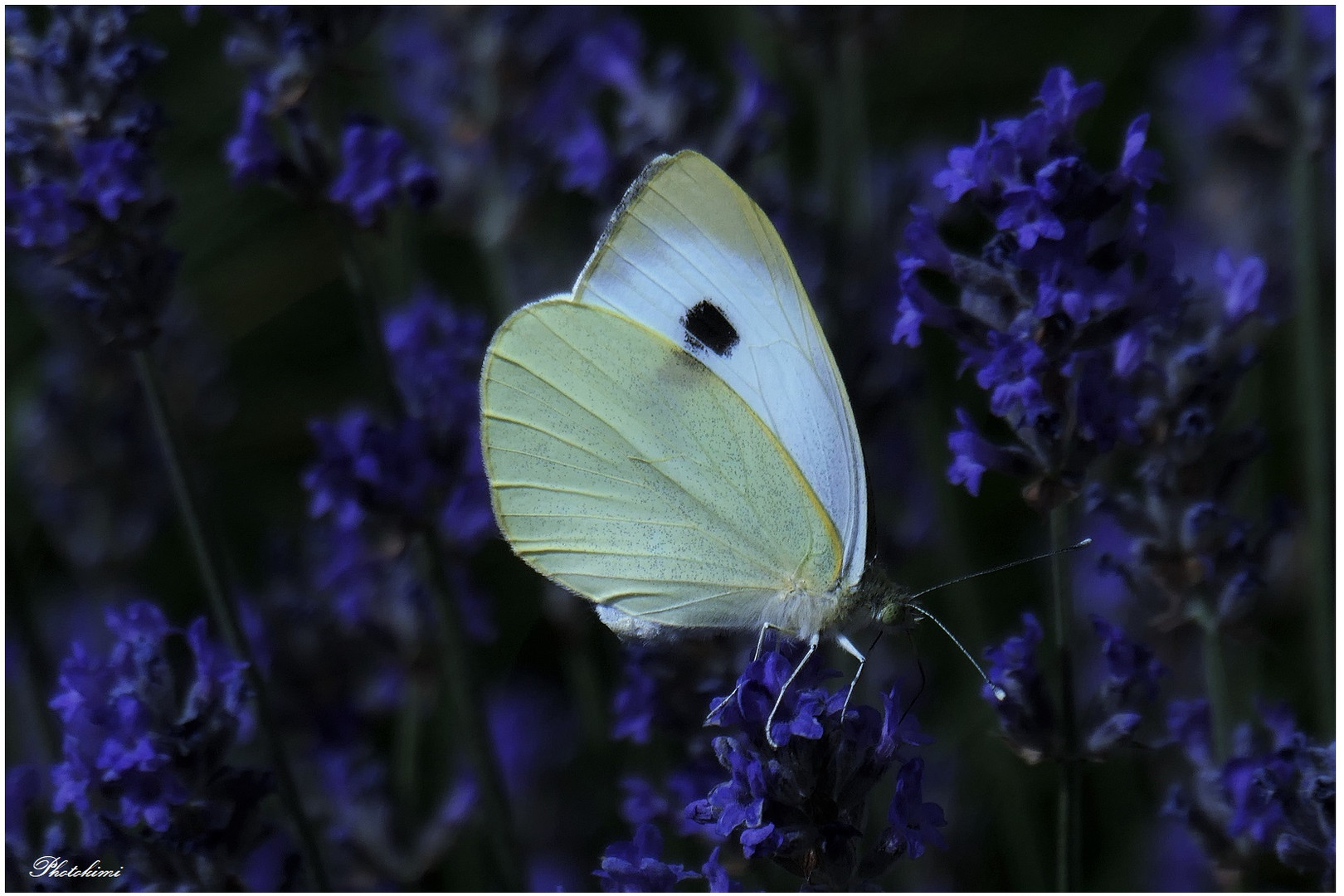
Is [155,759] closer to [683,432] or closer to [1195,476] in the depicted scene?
[683,432]

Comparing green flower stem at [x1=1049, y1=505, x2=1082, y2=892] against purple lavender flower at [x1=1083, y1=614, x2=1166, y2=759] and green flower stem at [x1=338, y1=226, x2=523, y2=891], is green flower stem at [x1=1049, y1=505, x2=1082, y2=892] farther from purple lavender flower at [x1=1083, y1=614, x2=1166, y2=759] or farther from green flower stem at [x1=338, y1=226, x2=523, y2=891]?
green flower stem at [x1=338, y1=226, x2=523, y2=891]

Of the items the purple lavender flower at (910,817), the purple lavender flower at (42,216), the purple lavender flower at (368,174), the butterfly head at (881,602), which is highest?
the purple lavender flower at (368,174)

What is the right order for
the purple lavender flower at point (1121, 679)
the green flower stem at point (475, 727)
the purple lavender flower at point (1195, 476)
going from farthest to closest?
the green flower stem at point (475, 727)
the purple lavender flower at point (1195, 476)
the purple lavender flower at point (1121, 679)

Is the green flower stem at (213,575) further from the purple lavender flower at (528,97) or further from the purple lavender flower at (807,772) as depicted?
the purple lavender flower at (528,97)

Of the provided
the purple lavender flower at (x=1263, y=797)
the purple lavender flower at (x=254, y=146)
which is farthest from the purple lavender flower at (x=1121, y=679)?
the purple lavender flower at (x=254, y=146)
